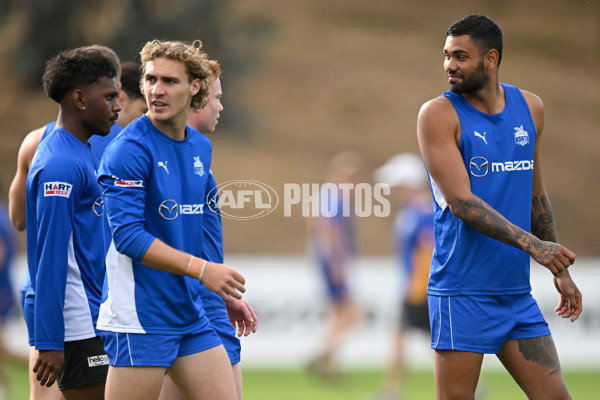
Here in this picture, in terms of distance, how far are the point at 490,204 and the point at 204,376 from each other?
161cm

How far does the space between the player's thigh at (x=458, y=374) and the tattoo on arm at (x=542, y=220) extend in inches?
30.1

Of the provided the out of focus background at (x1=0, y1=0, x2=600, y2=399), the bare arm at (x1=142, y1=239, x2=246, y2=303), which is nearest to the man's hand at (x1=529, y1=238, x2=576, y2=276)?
the bare arm at (x1=142, y1=239, x2=246, y2=303)

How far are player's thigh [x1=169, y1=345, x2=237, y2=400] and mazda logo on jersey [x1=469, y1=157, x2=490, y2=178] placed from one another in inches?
60.2

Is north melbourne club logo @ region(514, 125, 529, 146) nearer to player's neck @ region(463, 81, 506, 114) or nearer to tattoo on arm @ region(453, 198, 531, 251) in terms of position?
player's neck @ region(463, 81, 506, 114)

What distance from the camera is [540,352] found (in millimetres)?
4355

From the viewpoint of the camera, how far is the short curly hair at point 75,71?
4617mm

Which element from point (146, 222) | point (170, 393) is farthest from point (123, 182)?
point (170, 393)

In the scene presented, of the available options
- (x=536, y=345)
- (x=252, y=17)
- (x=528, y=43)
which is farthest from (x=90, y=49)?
(x=528, y=43)

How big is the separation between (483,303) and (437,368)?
1.29 ft

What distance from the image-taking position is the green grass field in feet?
32.1

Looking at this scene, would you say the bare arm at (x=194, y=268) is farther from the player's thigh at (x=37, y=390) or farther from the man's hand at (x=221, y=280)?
the player's thigh at (x=37, y=390)

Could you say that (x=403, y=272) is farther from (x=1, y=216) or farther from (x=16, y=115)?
(x=16, y=115)

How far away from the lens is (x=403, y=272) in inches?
388

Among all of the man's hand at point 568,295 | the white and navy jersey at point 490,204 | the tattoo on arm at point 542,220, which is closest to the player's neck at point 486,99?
the white and navy jersey at point 490,204
